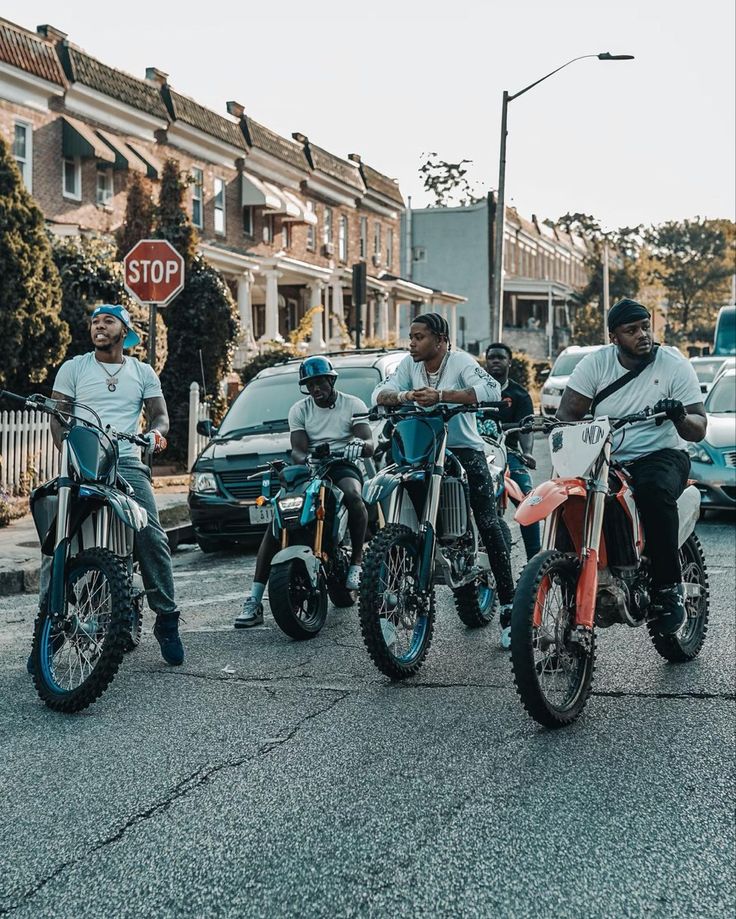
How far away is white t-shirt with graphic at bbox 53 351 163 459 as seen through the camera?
21.6 feet

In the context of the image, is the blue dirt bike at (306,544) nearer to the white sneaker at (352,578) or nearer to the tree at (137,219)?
the white sneaker at (352,578)

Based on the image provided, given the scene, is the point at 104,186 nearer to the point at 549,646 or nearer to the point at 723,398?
the point at 723,398

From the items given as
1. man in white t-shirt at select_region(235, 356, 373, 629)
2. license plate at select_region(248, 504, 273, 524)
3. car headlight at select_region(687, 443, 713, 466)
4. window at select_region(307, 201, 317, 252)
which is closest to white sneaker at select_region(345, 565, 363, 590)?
man in white t-shirt at select_region(235, 356, 373, 629)

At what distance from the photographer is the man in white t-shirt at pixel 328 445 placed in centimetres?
776

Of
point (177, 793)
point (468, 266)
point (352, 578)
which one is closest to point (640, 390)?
point (352, 578)

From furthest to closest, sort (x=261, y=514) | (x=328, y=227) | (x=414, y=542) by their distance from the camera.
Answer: (x=328, y=227)
(x=261, y=514)
(x=414, y=542)

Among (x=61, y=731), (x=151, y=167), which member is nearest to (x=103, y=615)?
(x=61, y=731)

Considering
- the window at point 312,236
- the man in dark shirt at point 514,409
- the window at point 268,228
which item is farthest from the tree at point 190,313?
the window at point 312,236

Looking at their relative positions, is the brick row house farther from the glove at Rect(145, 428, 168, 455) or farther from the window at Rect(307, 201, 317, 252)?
the glove at Rect(145, 428, 168, 455)

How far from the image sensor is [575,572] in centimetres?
548

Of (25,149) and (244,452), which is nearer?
(244,452)

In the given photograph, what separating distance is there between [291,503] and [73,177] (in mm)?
21829

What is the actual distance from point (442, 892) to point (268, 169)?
35.2m

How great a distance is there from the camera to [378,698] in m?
5.96
